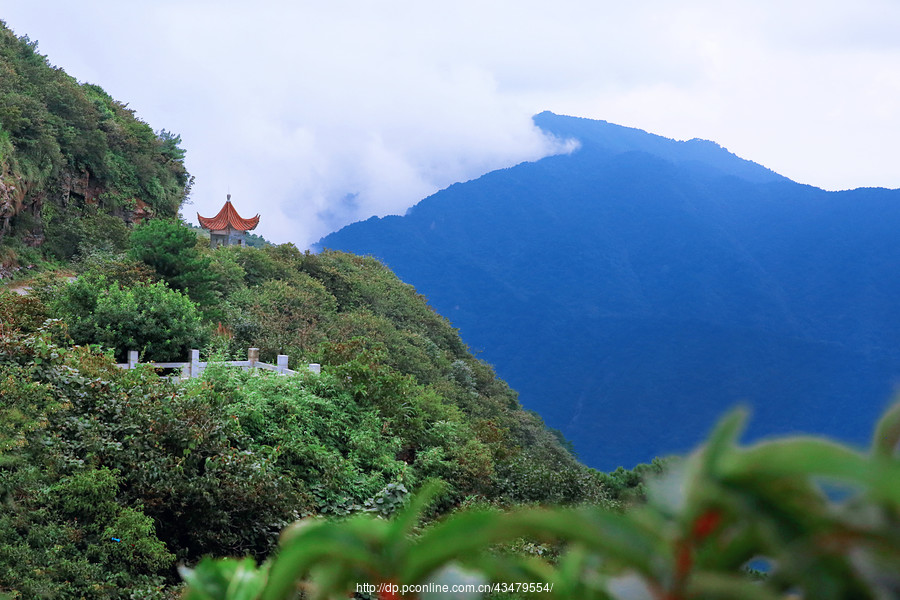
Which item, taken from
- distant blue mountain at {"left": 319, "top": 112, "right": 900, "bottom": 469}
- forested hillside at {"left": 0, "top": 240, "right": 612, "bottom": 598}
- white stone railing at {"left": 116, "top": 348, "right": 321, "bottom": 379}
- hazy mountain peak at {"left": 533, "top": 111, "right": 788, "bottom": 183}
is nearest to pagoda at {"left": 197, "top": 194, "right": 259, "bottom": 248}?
forested hillside at {"left": 0, "top": 240, "right": 612, "bottom": 598}

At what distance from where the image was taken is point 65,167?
16.0m

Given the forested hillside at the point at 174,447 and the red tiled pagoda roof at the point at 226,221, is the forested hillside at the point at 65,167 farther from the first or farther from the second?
the forested hillside at the point at 174,447

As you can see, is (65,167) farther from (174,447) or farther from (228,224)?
(174,447)

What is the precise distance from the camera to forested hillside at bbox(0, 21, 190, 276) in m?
13.8

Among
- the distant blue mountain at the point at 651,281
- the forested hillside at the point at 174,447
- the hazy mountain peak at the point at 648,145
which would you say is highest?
the hazy mountain peak at the point at 648,145

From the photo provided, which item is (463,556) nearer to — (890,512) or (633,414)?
(890,512)

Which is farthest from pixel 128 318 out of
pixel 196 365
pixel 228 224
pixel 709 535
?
pixel 228 224

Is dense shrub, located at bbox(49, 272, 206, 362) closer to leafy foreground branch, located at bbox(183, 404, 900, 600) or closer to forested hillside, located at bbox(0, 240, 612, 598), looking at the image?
forested hillside, located at bbox(0, 240, 612, 598)

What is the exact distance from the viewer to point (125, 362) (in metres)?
8.27

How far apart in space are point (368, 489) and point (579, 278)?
40129 mm

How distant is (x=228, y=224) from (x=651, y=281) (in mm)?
29865

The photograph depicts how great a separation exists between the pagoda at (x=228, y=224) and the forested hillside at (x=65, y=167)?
5.00 feet

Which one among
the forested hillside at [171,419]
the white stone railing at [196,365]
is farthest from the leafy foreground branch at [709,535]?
the white stone railing at [196,365]

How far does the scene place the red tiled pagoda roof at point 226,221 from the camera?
21.9 m
